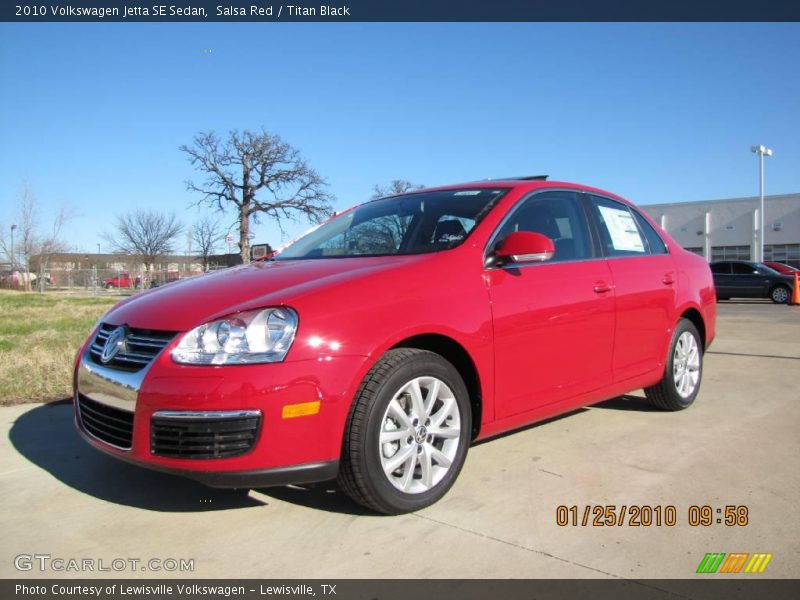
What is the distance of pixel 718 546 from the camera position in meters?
2.69

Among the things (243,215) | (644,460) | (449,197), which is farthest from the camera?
(243,215)

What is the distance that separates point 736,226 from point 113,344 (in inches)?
2081

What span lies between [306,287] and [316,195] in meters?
32.8

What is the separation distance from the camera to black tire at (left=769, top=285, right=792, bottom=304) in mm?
A: 19750

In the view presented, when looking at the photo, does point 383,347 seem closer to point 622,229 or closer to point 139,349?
point 139,349

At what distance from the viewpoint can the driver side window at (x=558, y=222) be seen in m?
3.86

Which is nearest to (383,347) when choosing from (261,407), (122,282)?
(261,407)

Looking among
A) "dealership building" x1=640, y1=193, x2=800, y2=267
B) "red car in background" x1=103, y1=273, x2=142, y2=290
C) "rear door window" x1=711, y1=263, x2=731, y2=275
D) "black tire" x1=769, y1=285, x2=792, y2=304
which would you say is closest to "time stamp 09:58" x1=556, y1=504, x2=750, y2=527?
"black tire" x1=769, y1=285, x2=792, y2=304

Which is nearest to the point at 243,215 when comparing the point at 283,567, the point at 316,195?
the point at 316,195

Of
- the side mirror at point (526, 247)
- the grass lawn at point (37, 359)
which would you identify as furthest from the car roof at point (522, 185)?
the grass lawn at point (37, 359)

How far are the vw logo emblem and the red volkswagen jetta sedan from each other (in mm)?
13

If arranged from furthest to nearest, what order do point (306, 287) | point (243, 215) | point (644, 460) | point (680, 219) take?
point (680, 219)
point (243, 215)
point (644, 460)
point (306, 287)

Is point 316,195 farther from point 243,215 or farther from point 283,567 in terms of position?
point 283,567

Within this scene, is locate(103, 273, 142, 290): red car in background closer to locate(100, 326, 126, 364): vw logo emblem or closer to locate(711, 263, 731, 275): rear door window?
locate(711, 263, 731, 275): rear door window
